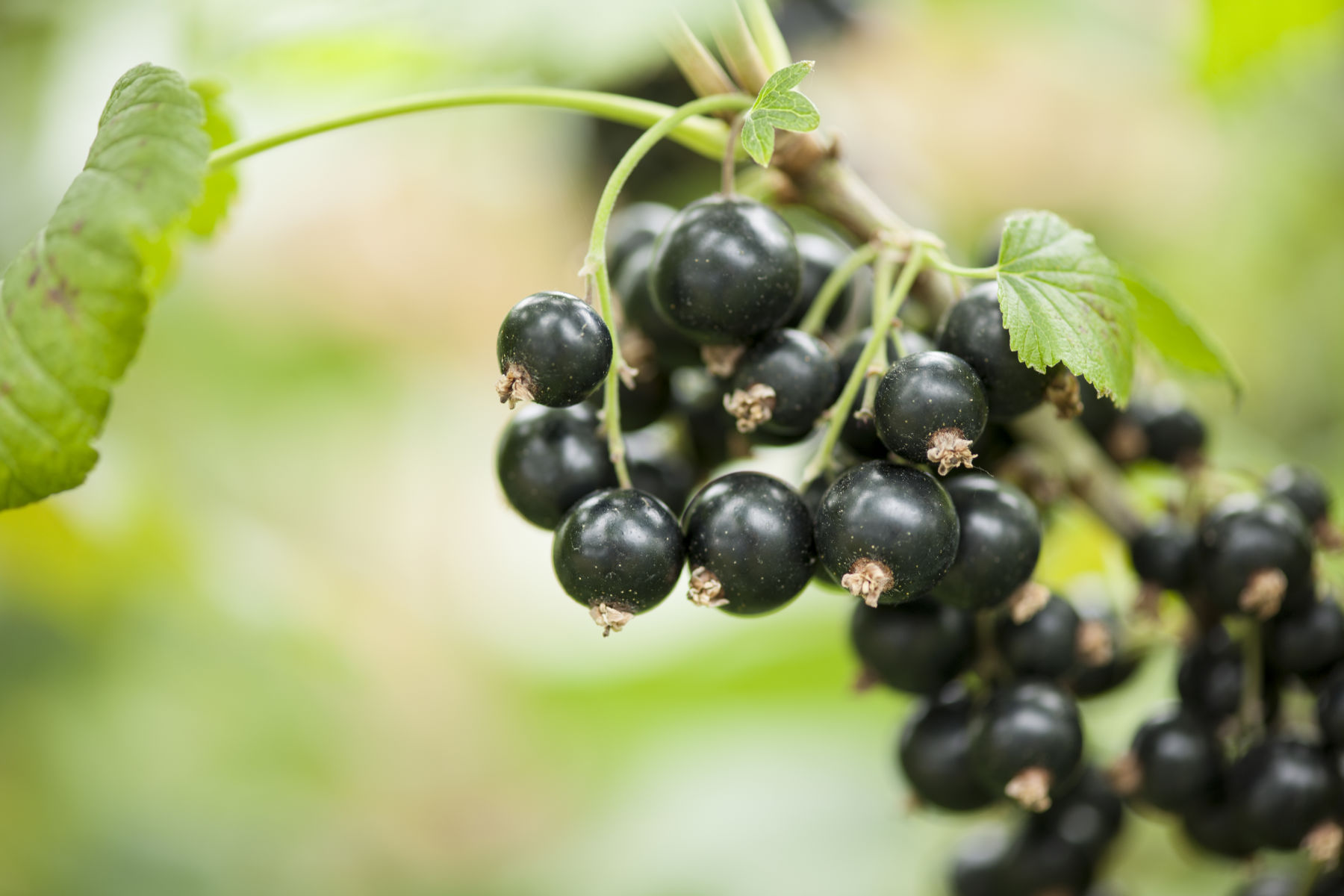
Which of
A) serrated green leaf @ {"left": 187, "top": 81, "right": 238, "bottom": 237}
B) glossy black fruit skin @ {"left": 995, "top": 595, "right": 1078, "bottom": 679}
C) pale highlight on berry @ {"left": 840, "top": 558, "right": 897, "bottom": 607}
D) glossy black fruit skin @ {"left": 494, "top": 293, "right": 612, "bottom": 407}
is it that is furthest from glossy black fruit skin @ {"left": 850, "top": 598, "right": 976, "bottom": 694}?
serrated green leaf @ {"left": 187, "top": 81, "right": 238, "bottom": 237}

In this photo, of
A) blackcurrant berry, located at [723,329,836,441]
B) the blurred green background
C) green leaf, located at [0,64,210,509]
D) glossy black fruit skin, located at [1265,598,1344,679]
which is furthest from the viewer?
the blurred green background

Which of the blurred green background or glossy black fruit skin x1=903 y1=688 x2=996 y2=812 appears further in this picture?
the blurred green background

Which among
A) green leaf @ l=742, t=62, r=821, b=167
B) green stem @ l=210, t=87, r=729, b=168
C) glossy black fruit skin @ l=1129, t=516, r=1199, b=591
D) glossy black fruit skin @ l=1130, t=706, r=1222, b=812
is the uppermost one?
green stem @ l=210, t=87, r=729, b=168

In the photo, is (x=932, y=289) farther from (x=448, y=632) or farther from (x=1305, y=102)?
(x=448, y=632)

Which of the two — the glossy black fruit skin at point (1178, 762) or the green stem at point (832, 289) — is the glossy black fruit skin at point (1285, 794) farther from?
the green stem at point (832, 289)

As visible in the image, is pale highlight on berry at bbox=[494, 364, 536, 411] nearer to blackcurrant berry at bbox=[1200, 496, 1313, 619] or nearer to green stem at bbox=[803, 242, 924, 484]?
green stem at bbox=[803, 242, 924, 484]

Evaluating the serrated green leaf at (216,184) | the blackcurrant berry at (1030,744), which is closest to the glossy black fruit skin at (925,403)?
the blackcurrant berry at (1030,744)
